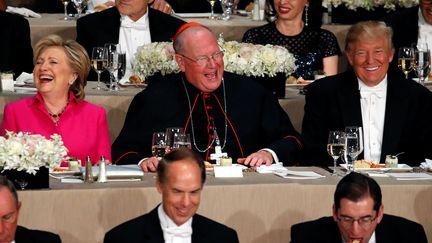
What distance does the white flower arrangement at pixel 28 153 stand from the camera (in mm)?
6098

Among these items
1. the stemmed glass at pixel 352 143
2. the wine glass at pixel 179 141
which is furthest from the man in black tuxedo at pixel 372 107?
the wine glass at pixel 179 141

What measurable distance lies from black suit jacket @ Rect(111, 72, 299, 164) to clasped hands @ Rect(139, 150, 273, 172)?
1.38ft

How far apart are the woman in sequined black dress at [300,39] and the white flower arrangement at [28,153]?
313cm

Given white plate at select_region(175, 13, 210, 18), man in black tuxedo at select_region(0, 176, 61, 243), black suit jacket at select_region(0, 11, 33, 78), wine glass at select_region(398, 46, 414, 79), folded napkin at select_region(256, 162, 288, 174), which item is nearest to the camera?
man in black tuxedo at select_region(0, 176, 61, 243)

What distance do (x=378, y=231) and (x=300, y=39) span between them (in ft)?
11.2

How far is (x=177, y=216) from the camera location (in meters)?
5.66

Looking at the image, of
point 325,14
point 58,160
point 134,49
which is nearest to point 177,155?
point 58,160

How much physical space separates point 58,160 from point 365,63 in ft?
6.86

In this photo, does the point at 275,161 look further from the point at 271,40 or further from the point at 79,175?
the point at 271,40

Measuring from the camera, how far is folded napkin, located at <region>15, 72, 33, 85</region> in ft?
27.5

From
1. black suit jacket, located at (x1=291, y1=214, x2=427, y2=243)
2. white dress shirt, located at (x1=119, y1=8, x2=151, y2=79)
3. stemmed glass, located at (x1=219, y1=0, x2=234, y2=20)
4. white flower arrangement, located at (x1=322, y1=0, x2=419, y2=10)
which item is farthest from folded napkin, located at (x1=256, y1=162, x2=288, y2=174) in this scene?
stemmed glass, located at (x1=219, y1=0, x2=234, y2=20)

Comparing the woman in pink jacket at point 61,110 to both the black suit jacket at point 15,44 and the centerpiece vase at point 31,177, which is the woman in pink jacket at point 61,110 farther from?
the black suit jacket at point 15,44

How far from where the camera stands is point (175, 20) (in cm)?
917

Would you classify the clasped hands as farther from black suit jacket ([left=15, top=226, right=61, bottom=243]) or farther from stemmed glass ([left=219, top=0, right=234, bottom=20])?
stemmed glass ([left=219, top=0, right=234, bottom=20])
